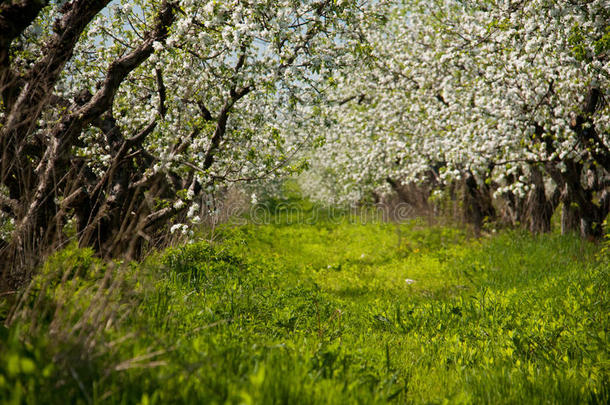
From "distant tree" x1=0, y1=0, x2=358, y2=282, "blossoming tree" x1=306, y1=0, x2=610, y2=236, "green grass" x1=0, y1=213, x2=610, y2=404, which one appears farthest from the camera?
"blossoming tree" x1=306, y1=0, x2=610, y2=236

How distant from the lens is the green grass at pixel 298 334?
2621 millimetres

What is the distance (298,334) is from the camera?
4.82 meters

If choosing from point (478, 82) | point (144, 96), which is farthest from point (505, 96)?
point (144, 96)

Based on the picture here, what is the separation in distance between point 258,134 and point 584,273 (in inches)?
261

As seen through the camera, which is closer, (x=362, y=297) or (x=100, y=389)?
(x=100, y=389)

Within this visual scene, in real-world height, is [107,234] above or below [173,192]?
below

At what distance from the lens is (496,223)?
47.2 feet

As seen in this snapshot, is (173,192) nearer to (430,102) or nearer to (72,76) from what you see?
(72,76)

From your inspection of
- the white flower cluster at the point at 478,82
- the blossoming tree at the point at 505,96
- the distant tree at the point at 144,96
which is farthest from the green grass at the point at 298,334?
the white flower cluster at the point at 478,82

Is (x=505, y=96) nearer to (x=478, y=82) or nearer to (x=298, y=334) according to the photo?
(x=478, y=82)

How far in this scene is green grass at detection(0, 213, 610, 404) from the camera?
2.62m

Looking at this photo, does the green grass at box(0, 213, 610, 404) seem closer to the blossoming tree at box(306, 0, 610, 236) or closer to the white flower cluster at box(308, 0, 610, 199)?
the blossoming tree at box(306, 0, 610, 236)

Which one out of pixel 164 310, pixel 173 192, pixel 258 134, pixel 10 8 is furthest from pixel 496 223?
pixel 10 8

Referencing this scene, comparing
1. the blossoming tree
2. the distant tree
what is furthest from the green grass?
the blossoming tree
